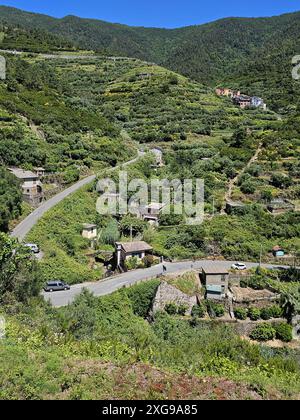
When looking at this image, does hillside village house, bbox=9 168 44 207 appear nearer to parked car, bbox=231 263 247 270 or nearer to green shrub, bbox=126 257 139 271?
green shrub, bbox=126 257 139 271

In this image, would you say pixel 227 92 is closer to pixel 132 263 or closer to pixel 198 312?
pixel 132 263

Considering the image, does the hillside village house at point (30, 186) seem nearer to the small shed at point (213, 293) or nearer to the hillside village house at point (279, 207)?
the small shed at point (213, 293)

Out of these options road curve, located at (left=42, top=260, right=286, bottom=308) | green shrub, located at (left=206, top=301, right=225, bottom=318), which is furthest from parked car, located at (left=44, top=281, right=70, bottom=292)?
green shrub, located at (left=206, top=301, right=225, bottom=318)

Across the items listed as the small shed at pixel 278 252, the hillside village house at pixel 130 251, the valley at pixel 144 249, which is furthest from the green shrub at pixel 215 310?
the small shed at pixel 278 252
